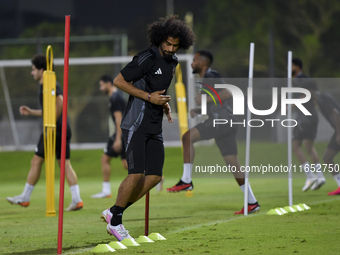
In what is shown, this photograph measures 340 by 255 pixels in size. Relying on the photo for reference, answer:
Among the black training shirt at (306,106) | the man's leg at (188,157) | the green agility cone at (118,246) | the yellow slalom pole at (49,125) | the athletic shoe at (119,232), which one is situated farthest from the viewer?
the black training shirt at (306,106)

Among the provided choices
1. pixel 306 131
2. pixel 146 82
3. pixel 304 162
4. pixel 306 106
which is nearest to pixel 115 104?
pixel 306 106

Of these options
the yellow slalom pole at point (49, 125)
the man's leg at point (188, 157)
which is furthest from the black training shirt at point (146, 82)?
the yellow slalom pole at point (49, 125)

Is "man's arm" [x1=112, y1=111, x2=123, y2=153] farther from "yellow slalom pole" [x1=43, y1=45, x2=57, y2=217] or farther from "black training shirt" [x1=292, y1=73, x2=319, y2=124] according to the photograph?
"black training shirt" [x1=292, y1=73, x2=319, y2=124]

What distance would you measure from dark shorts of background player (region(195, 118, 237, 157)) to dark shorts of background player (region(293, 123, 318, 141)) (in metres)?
2.66

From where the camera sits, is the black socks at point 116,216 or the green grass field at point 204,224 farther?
the black socks at point 116,216

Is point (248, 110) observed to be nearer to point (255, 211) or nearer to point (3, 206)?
point (255, 211)

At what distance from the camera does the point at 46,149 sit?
8.16m

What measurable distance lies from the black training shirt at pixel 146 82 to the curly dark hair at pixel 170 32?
4.9 inches

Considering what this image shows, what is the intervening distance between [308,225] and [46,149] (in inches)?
146

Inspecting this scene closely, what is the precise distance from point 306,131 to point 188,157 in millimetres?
3277

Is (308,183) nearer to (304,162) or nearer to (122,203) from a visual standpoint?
(304,162)

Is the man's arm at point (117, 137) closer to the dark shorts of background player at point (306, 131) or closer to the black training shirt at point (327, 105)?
the dark shorts of background player at point (306, 131)

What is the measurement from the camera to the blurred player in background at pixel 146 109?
5469mm

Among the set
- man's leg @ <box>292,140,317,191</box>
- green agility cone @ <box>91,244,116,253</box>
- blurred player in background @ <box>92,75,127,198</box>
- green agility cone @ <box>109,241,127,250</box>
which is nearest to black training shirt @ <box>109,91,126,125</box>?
blurred player in background @ <box>92,75,127,198</box>
